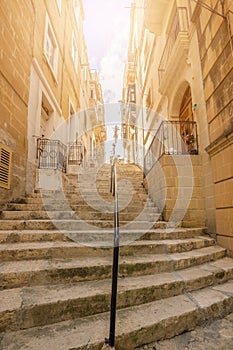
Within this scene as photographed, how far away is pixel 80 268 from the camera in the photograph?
6.92 feet

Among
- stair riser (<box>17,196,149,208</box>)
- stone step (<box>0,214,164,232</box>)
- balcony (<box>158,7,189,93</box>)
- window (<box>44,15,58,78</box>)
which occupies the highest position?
window (<box>44,15,58,78</box>)

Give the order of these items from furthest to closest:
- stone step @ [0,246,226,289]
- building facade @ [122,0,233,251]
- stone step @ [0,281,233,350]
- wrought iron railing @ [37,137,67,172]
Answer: wrought iron railing @ [37,137,67,172]
building facade @ [122,0,233,251]
stone step @ [0,246,226,289]
stone step @ [0,281,233,350]

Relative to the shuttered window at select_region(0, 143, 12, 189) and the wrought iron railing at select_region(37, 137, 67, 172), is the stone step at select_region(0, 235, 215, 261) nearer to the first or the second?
the shuttered window at select_region(0, 143, 12, 189)

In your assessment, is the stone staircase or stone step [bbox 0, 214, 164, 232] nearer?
the stone staircase

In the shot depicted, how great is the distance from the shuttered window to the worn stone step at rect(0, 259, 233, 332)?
2.60 meters

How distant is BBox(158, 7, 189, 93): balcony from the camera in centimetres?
537

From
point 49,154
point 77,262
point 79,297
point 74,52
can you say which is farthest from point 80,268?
point 74,52

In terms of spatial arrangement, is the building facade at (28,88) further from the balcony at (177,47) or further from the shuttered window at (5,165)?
the balcony at (177,47)

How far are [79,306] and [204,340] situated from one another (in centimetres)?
108

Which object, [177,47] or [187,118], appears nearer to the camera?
[177,47]

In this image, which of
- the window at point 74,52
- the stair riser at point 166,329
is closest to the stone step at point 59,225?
the stair riser at point 166,329

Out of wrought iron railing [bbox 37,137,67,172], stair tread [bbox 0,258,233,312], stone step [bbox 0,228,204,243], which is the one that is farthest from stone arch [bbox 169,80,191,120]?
stair tread [bbox 0,258,233,312]

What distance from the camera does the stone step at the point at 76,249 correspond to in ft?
7.51

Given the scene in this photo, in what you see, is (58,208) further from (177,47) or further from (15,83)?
(177,47)
